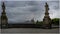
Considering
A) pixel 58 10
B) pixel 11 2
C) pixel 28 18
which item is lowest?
pixel 28 18

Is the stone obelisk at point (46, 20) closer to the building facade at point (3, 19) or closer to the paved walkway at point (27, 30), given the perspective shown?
the paved walkway at point (27, 30)

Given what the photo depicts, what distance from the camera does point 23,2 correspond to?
4871 millimetres

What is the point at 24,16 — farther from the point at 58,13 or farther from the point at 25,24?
the point at 58,13

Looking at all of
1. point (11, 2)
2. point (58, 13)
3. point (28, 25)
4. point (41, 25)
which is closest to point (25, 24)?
point (28, 25)

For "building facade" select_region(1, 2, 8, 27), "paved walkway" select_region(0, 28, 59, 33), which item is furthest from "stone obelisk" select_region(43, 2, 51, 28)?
"building facade" select_region(1, 2, 8, 27)

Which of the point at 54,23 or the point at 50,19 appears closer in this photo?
the point at 54,23

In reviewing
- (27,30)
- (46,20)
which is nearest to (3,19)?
(27,30)

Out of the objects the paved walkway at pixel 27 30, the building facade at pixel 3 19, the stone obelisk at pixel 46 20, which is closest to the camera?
the paved walkway at pixel 27 30

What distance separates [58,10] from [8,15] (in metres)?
1.89

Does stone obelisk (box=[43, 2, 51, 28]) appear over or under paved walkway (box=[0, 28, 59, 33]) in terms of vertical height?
over

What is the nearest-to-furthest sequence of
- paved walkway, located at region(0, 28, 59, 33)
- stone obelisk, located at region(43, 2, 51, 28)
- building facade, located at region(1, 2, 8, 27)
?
paved walkway, located at region(0, 28, 59, 33)
building facade, located at region(1, 2, 8, 27)
stone obelisk, located at region(43, 2, 51, 28)

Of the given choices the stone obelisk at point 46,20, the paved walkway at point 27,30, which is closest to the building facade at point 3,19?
the paved walkway at point 27,30

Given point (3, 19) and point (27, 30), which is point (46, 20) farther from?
point (3, 19)

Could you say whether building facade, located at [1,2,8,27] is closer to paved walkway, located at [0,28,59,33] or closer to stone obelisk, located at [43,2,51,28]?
paved walkway, located at [0,28,59,33]
